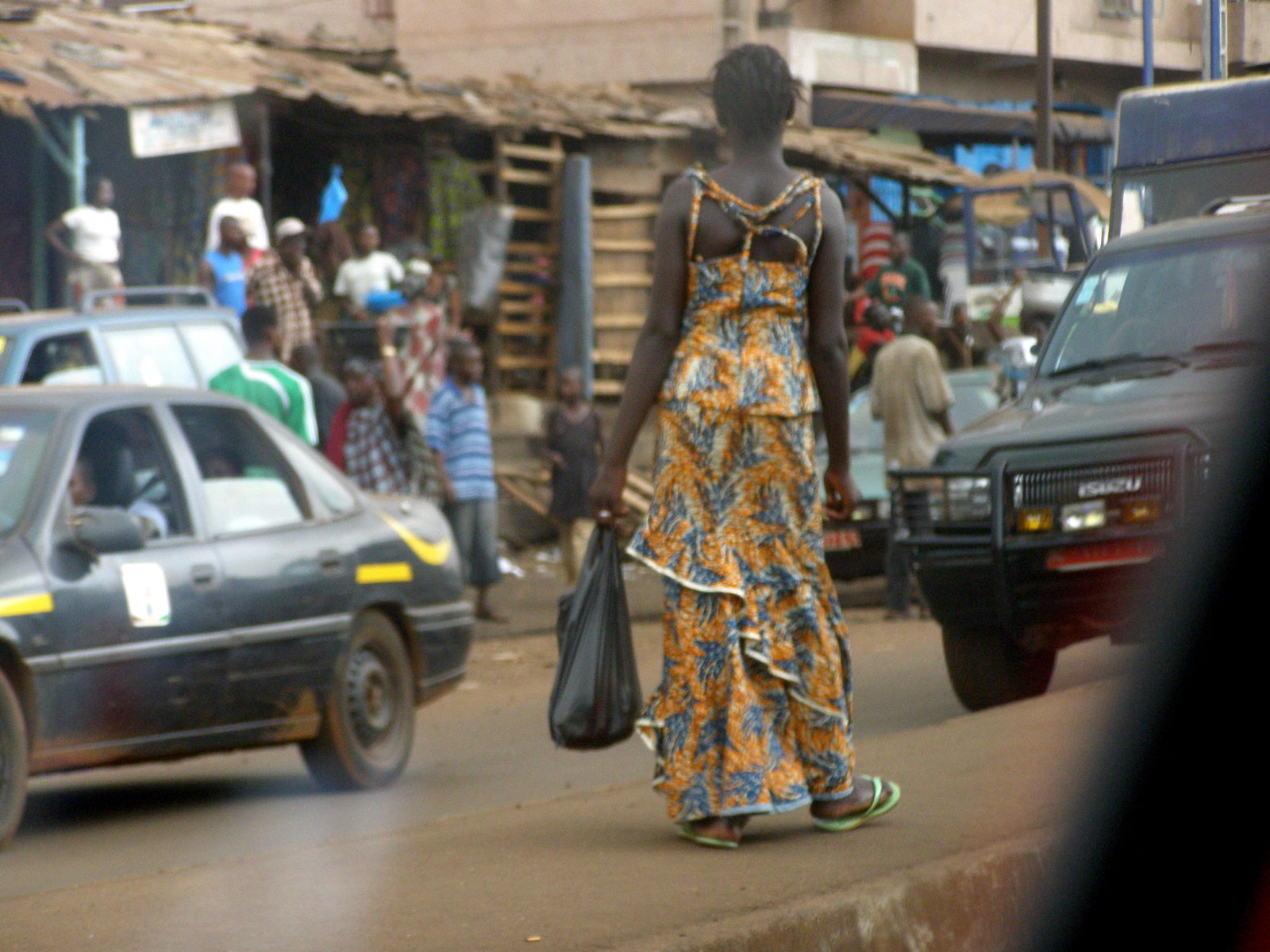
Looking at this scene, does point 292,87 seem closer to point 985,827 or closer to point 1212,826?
point 985,827

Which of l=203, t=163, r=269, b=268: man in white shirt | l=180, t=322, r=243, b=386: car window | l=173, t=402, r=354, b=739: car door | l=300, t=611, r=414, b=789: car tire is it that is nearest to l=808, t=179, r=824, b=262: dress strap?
l=173, t=402, r=354, b=739: car door

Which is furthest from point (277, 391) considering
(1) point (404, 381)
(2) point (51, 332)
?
(1) point (404, 381)

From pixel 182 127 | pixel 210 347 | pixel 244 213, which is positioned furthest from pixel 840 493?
pixel 182 127

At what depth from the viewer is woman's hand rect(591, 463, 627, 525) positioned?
16.5 ft

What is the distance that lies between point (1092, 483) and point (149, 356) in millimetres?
5010

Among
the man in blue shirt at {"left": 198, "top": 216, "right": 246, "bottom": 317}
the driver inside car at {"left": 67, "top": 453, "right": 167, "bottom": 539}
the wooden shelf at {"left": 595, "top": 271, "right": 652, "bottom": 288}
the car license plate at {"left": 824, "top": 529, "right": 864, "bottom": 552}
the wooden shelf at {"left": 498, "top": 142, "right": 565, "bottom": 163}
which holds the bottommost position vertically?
the car license plate at {"left": 824, "top": 529, "right": 864, "bottom": 552}

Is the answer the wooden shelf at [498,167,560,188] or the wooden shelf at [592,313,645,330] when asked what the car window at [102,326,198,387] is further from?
the wooden shelf at [592,313,645,330]

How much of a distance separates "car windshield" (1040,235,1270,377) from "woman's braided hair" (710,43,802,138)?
3403 mm

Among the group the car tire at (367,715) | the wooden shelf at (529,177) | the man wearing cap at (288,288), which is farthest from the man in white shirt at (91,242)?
the car tire at (367,715)

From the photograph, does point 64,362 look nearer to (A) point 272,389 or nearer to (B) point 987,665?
(A) point 272,389

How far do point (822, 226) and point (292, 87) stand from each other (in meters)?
12.6

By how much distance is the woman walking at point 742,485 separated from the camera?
4863 millimetres

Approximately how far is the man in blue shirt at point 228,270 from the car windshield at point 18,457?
27.5ft

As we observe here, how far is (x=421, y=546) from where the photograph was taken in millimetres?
8414
